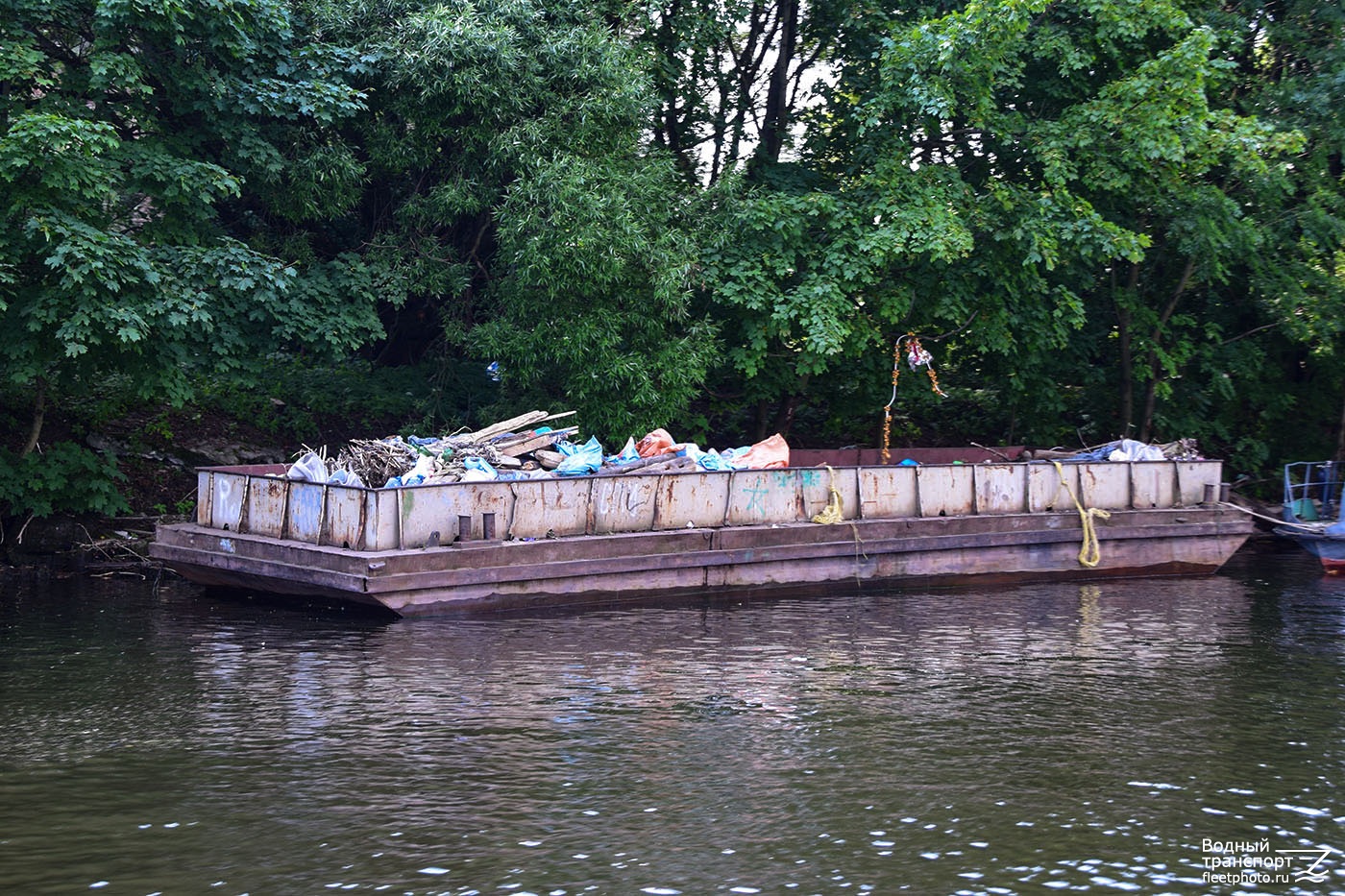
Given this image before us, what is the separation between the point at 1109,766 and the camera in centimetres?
882

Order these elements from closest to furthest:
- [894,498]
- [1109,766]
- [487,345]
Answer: [1109,766] → [894,498] → [487,345]

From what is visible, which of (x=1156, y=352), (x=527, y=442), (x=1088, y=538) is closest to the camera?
(x=527, y=442)

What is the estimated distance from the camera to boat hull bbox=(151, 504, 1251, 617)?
13273 mm

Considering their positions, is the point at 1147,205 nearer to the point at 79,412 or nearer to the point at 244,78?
the point at 244,78

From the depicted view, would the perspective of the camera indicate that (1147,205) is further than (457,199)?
Yes

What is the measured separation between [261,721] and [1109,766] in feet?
20.6

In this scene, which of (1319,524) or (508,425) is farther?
(1319,524)

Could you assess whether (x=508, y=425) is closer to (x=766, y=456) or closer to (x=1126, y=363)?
(x=766, y=456)

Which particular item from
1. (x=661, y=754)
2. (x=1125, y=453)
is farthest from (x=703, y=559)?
(x=1125, y=453)

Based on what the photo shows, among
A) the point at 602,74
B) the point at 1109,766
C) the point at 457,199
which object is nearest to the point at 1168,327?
the point at 602,74

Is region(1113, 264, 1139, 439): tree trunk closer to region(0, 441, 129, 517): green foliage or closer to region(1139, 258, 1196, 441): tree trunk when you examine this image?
region(1139, 258, 1196, 441): tree trunk

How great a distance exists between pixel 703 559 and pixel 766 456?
2.13 metres

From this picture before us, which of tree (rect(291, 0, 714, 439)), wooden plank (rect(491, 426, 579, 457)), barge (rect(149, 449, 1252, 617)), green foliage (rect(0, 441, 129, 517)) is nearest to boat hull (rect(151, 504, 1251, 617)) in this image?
barge (rect(149, 449, 1252, 617))

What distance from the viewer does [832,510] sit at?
16.0 metres
